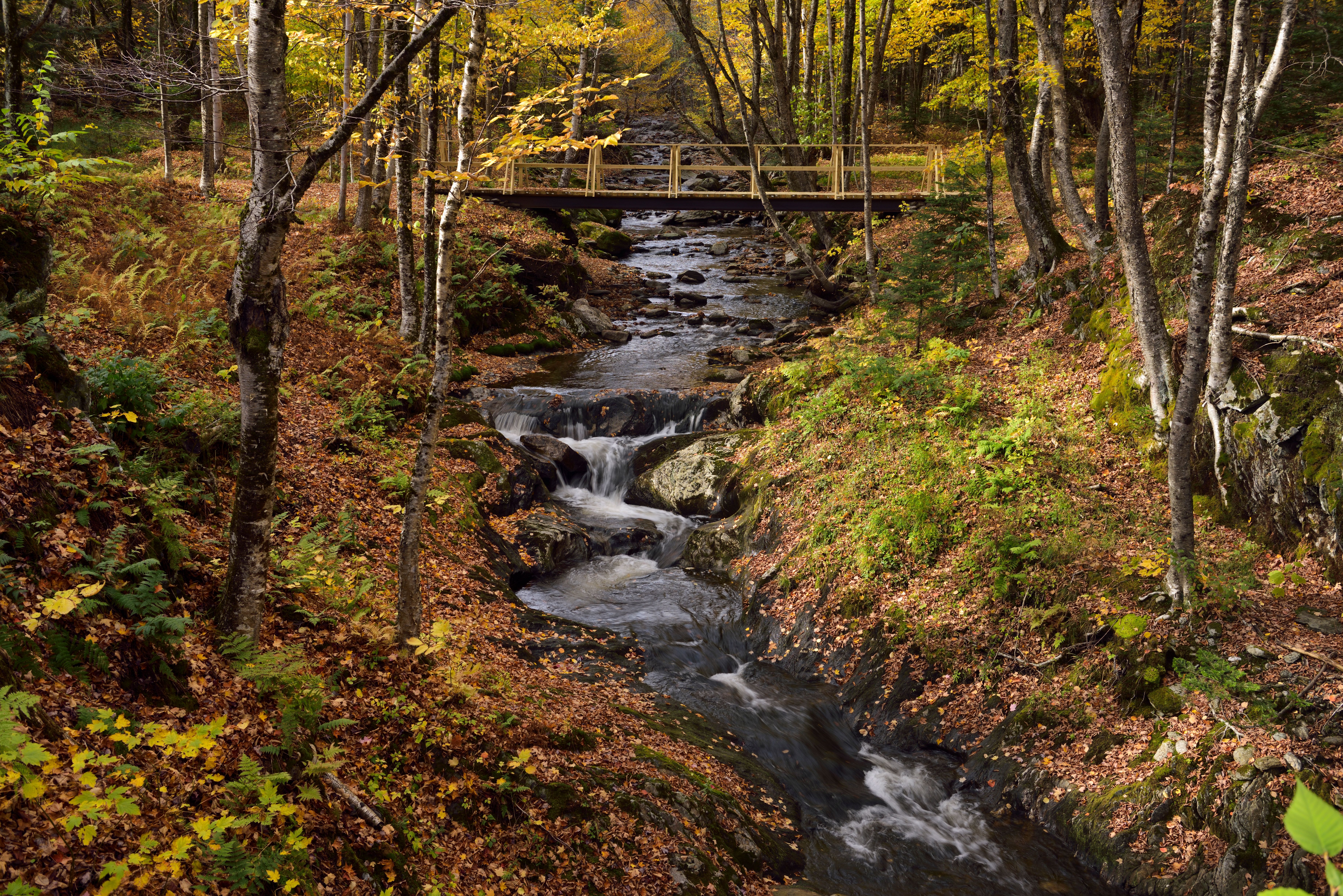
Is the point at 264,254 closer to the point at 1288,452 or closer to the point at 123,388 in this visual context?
the point at 123,388

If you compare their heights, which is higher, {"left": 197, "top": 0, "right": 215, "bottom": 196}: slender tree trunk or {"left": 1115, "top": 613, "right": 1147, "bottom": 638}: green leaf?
{"left": 197, "top": 0, "right": 215, "bottom": 196}: slender tree trunk

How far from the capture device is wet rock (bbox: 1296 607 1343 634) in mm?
6680

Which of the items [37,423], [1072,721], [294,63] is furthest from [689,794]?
[294,63]

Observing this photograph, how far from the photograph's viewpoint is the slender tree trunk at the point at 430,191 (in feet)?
30.4

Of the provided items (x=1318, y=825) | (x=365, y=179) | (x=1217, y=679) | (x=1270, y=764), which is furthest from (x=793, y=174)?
(x=1318, y=825)

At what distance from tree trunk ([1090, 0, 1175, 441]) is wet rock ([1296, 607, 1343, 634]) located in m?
2.79

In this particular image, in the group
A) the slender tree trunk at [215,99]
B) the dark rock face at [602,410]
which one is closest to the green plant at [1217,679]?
the dark rock face at [602,410]

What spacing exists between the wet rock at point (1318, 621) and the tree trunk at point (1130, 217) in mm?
2785

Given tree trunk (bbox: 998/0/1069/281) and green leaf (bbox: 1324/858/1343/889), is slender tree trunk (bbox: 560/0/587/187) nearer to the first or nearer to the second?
tree trunk (bbox: 998/0/1069/281)

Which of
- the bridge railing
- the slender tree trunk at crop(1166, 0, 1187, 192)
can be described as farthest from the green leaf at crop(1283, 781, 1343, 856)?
the bridge railing

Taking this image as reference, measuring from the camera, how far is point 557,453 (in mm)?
14234

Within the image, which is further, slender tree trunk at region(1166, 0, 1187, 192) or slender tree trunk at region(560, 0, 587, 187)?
slender tree trunk at region(560, 0, 587, 187)

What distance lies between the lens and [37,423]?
5.50 m

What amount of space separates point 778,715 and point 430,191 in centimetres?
897
